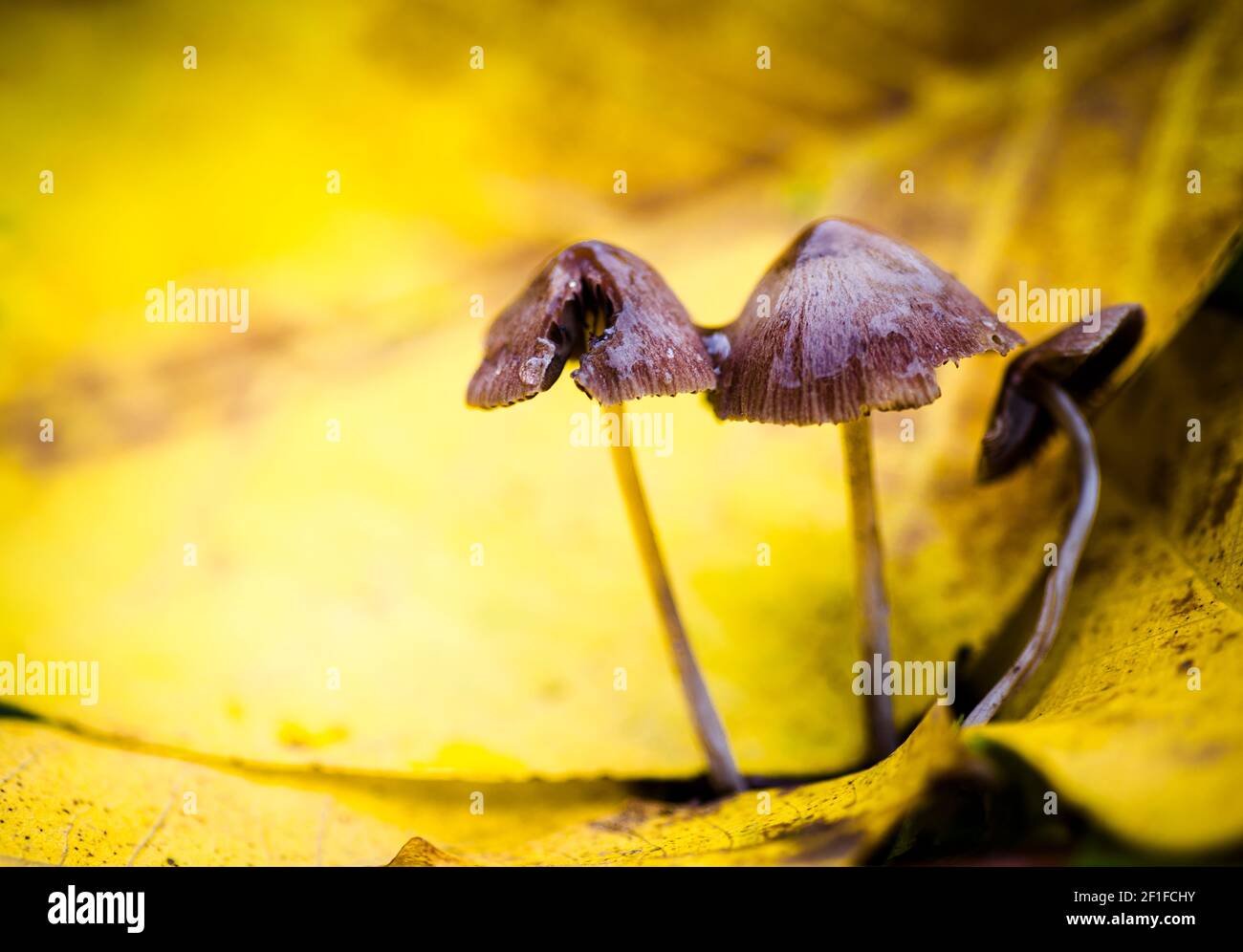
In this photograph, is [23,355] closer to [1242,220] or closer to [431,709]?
[431,709]

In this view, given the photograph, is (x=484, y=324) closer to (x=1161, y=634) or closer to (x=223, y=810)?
(x=223, y=810)

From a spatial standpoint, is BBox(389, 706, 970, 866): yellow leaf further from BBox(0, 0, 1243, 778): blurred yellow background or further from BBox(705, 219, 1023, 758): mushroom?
BBox(705, 219, 1023, 758): mushroom

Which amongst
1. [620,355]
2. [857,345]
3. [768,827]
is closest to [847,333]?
[857,345]

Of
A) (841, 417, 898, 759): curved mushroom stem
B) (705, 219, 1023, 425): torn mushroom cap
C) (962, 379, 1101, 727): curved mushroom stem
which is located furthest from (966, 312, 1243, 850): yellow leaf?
(705, 219, 1023, 425): torn mushroom cap

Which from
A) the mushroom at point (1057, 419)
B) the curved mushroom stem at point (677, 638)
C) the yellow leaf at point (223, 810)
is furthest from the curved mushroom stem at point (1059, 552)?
the yellow leaf at point (223, 810)

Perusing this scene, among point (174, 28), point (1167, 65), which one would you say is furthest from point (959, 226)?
point (174, 28)
